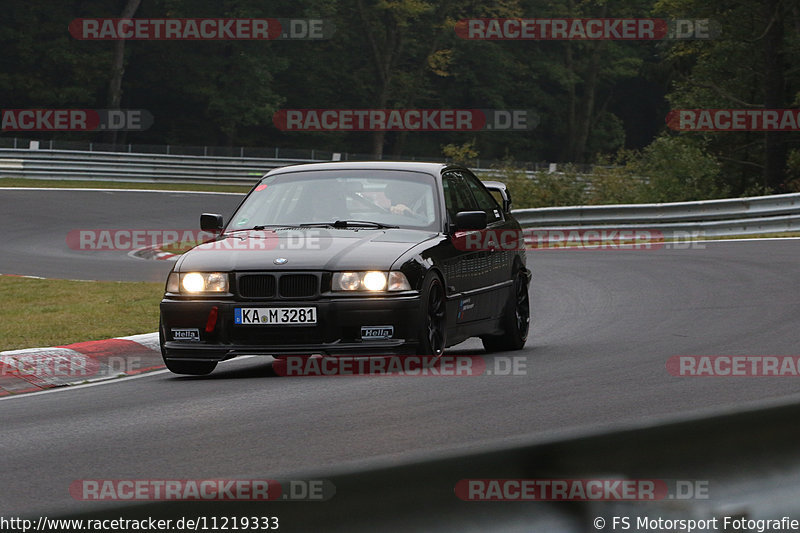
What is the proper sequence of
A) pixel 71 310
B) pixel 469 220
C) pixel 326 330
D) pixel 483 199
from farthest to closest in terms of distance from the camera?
1. pixel 71 310
2. pixel 483 199
3. pixel 469 220
4. pixel 326 330

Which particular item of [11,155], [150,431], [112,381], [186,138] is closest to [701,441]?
[150,431]

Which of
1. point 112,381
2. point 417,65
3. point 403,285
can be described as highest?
point 417,65

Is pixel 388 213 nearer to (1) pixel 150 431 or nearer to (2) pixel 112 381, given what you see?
(2) pixel 112 381

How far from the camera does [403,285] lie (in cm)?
850

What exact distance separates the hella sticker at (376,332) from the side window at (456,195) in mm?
1561

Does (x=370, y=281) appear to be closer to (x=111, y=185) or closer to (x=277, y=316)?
(x=277, y=316)

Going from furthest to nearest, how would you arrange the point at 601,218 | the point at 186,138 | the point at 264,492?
1. the point at 186,138
2. the point at 601,218
3. the point at 264,492

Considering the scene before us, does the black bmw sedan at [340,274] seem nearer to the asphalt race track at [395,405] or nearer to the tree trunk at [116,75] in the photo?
the asphalt race track at [395,405]

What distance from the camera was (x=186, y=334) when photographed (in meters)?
8.68

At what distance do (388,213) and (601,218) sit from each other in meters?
16.4

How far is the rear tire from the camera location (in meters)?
10.5

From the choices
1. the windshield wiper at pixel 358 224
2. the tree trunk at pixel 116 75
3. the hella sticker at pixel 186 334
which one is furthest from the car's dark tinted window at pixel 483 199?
the tree trunk at pixel 116 75

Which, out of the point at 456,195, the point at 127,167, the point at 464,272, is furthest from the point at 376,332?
the point at 127,167

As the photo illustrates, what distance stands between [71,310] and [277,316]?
555 cm
